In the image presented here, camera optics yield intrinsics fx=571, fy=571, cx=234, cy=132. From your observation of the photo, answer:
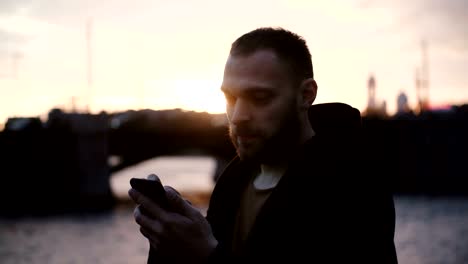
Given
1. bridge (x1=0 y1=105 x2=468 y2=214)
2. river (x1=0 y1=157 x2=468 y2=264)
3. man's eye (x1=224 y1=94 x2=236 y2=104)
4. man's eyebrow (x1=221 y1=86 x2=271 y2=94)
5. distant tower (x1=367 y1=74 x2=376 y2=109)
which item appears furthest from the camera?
distant tower (x1=367 y1=74 x2=376 y2=109)

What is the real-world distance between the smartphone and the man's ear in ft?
2.12

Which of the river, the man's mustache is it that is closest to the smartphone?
the man's mustache

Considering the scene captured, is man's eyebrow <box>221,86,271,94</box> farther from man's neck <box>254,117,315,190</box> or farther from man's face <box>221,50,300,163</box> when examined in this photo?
man's neck <box>254,117,315,190</box>

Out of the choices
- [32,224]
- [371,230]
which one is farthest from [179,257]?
[32,224]

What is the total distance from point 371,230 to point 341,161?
25cm

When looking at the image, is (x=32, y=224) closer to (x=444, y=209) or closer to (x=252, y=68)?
(x=444, y=209)

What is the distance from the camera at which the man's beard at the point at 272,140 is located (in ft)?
6.46

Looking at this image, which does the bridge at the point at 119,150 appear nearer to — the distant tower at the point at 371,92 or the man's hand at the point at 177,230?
the man's hand at the point at 177,230

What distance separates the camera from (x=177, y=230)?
1.67m

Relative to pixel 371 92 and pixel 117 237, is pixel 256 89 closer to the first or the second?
pixel 117 237

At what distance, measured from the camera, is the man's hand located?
1676mm

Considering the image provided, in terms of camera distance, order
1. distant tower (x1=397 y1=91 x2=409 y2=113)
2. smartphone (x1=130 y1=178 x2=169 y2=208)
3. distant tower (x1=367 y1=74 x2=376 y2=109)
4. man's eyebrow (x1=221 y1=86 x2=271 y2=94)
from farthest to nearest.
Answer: distant tower (x1=367 y1=74 x2=376 y2=109), distant tower (x1=397 y1=91 x2=409 y2=113), man's eyebrow (x1=221 y1=86 x2=271 y2=94), smartphone (x1=130 y1=178 x2=169 y2=208)

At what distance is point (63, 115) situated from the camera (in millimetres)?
15844

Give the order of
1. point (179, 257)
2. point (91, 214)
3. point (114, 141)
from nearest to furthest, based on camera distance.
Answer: point (179, 257) < point (91, 214) < point (114, 141)
